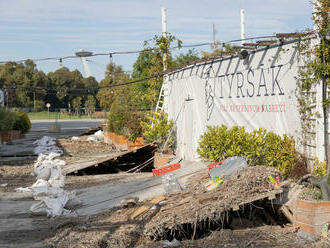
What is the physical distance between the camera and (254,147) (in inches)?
347

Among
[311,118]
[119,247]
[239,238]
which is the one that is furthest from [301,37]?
[119,247]

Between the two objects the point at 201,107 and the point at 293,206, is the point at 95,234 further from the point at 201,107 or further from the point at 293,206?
the point at 201,107

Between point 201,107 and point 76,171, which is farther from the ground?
point 201,107

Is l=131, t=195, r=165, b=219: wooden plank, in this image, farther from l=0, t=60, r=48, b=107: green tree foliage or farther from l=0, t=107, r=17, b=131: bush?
l=0, t=60, r=48, b=107: green tree foliage

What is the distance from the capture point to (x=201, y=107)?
1227cm

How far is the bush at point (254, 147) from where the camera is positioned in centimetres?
831

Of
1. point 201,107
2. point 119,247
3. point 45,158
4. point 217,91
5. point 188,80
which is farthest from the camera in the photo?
point 45,158

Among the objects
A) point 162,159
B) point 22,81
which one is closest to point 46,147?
point 162,159

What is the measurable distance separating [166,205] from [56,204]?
2602 millimetres

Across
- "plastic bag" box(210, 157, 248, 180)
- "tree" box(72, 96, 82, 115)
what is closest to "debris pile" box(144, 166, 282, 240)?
"plastic bag" box(210, 157, 248, 180)

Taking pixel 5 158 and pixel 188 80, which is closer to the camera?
pixel 188 80

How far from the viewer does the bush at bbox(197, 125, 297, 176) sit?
27.3ft

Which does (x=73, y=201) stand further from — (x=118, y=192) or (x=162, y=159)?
(x=162, y=159)

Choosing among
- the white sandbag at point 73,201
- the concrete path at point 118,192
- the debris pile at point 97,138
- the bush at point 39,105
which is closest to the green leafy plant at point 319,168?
the concrete path at point 118,192
